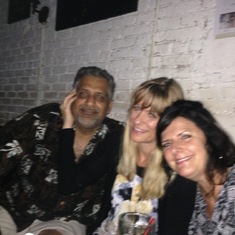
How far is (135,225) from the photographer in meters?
1.12

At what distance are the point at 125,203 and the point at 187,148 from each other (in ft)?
1.75

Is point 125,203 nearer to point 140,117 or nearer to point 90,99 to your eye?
point 140,117

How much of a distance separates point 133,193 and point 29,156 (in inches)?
26.3

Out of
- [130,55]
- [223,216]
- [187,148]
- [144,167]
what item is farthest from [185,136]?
[130,55]

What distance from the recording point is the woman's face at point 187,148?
123 centimetres

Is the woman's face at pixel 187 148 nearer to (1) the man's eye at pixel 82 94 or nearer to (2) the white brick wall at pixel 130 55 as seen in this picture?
(2) the white brick wall at pixel 130 55

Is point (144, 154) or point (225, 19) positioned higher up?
point (225, 19)

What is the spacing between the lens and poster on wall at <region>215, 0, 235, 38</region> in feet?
5.67

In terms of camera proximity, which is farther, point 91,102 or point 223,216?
point 91,102

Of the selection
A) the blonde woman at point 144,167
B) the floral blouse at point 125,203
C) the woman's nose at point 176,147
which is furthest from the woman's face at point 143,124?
the woman's nose at point 176,147

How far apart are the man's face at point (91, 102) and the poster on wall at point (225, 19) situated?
78 cm

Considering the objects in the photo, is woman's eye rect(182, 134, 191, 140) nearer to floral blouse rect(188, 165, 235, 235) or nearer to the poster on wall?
floral blouse rect(188, 165, 235, 235)

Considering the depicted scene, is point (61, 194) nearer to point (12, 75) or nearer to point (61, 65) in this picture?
point (61, 65)

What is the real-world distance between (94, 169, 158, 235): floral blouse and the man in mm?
86
